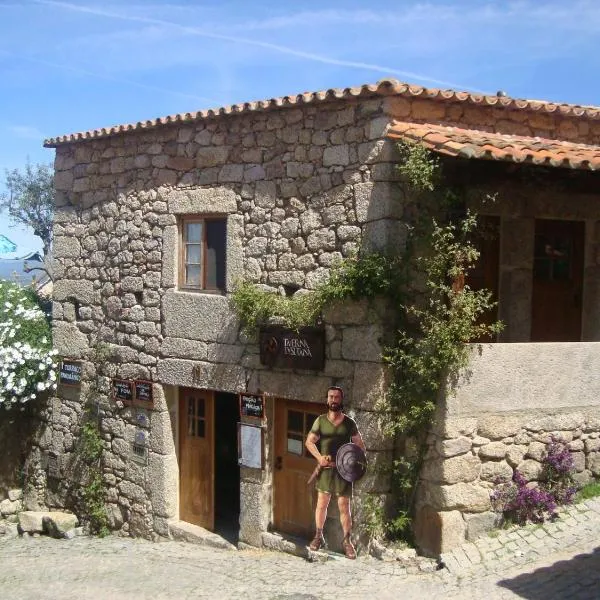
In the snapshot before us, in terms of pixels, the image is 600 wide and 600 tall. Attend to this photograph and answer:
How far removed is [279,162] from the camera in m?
8.39

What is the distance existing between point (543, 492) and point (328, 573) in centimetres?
211

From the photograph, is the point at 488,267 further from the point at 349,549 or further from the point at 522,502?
the point at 349,549

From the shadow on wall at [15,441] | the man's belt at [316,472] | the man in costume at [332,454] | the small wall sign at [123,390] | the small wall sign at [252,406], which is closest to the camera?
the man in costume at [332,454]

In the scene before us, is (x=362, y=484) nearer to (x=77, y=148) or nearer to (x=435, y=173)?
(x=435, y=173)

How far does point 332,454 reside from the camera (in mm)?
7957

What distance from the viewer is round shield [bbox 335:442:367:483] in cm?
774

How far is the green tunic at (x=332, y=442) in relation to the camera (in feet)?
25.8

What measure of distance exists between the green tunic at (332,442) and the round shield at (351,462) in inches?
2.2

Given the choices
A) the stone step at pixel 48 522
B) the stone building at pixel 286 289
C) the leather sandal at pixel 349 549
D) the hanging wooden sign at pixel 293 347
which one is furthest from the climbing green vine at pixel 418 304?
the stone step at pixel 48 522

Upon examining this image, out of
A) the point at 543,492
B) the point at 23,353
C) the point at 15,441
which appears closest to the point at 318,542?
the point at 543,492

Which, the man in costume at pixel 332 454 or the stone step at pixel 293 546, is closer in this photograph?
the man in costume at pixel 332 454

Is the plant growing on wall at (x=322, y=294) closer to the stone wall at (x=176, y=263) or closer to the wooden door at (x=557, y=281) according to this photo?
the stone wall at (x=176, y=263)

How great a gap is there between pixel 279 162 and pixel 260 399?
2490mm

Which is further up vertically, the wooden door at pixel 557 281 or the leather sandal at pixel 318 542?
the wooden door at pixel 557 281
